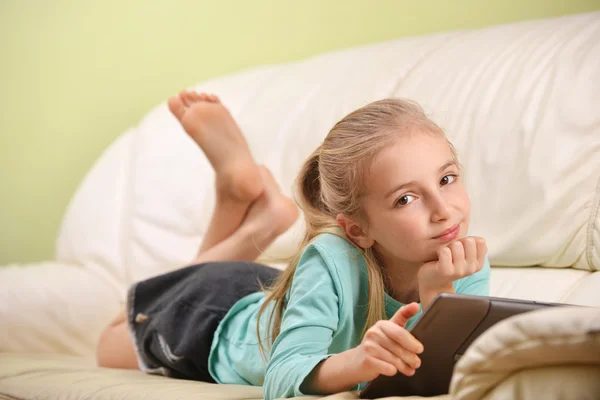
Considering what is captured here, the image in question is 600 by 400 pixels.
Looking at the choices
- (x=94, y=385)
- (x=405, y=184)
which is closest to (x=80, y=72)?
(x=94, y=385)

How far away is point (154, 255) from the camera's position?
183 cm

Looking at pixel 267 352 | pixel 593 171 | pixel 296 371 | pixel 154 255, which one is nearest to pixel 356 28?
pixel 154 255

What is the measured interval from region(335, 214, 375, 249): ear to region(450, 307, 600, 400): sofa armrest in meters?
0.42

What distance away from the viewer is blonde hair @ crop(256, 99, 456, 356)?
95 centimetres

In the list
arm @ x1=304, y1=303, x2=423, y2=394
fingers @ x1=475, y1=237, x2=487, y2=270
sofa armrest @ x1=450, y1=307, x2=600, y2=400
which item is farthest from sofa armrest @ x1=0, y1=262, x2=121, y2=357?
sofa armrest @ x1=450, y1=307, x2=600, y2=400

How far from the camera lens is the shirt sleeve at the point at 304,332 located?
854 mm

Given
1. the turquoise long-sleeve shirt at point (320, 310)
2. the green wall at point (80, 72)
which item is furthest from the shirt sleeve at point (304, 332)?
the green wall at point (80, 72)

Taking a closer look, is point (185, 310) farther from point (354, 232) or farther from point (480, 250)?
point (480, 250)

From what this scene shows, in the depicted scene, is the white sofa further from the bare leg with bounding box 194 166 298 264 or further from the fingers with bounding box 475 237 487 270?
the fingers with bounding box 475 237 487 270

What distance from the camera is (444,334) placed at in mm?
718

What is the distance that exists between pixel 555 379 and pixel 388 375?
0.72 feet

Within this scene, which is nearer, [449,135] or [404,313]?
[404,313]

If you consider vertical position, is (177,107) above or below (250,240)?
above

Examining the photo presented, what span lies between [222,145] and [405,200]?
2.30 feet
